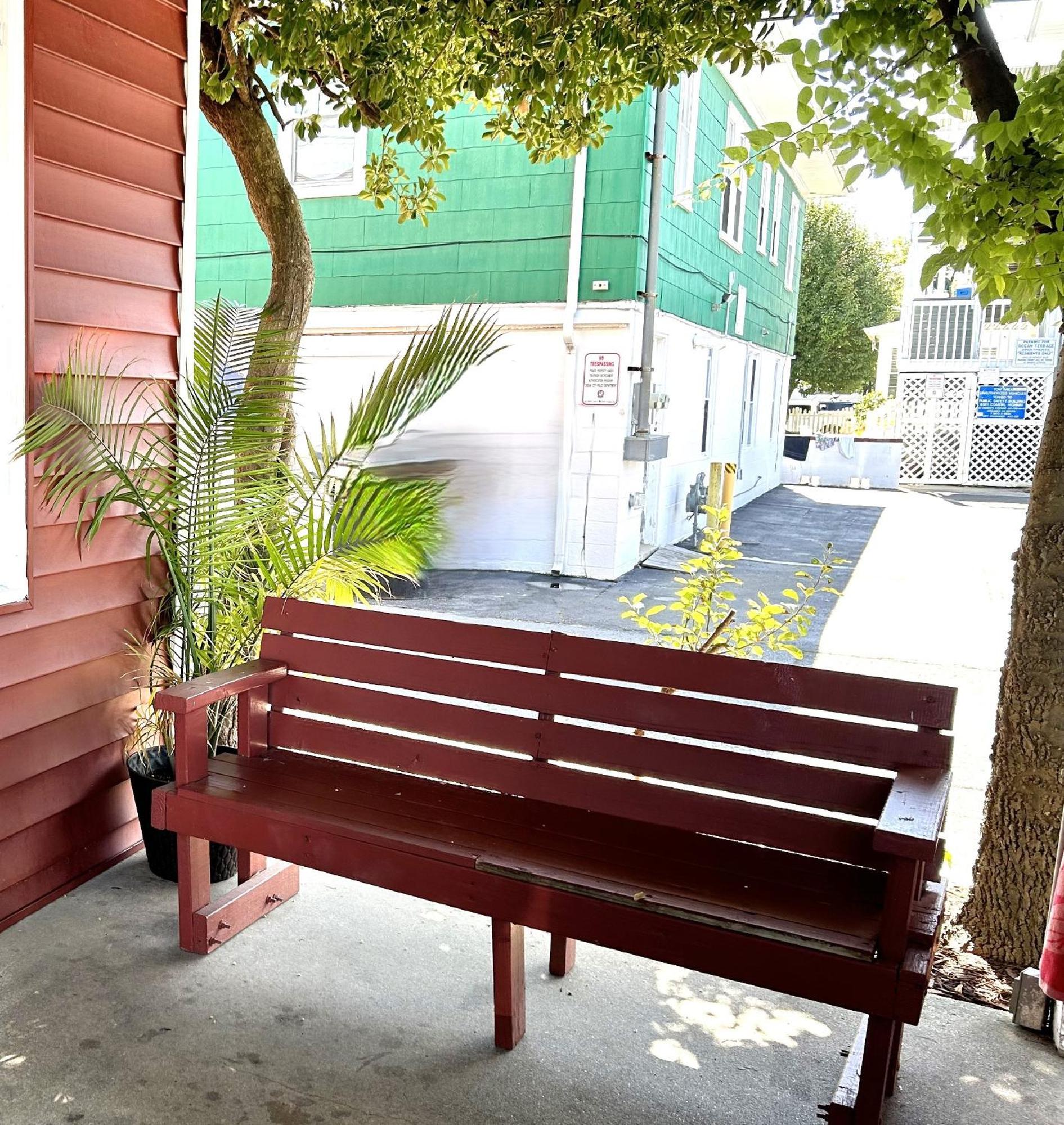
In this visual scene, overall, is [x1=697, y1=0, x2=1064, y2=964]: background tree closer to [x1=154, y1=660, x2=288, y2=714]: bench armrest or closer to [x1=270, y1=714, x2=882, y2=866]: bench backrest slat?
[x1=270, y1=714, x2=882, y2=866]: bench backrest slat

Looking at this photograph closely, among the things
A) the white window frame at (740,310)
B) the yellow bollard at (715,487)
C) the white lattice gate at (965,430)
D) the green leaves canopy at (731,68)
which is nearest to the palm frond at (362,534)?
the green leaves canopy at (731,68)

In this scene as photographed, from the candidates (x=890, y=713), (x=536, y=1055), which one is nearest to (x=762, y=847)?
(x=890, y=713)

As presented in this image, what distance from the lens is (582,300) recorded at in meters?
9.64

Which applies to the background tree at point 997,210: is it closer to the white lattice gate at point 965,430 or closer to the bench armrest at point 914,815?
the bench armrest at point 914,815

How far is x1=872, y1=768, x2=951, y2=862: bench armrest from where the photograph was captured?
82.0 inches

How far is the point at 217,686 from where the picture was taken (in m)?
3.01

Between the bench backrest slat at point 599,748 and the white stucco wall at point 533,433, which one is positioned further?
the white stucco wall at point 533,433

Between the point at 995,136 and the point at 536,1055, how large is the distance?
8.36 feet

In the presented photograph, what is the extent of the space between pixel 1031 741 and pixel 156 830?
2.65 meters

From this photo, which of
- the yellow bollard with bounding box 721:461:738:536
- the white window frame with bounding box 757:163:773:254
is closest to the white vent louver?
the white window frame with bounding box 757:163:773:254

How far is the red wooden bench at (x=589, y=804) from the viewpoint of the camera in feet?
7.33

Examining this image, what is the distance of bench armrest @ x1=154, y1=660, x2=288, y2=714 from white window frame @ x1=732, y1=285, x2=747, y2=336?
12.0 meters

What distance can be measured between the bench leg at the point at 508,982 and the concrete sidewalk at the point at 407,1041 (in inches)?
2.3

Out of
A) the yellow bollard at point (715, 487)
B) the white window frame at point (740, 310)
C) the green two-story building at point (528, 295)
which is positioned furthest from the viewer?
the white window frame at point (740, 310)
